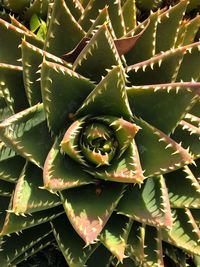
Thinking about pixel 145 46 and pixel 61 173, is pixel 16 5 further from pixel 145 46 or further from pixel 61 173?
pixel 61 173

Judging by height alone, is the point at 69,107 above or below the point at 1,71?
below

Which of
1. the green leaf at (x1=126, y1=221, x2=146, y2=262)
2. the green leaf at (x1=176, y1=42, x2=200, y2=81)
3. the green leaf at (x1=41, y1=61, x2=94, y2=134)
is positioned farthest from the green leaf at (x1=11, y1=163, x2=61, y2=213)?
the green leaf at (x1=176, y1=42, x2=200, y2=81)

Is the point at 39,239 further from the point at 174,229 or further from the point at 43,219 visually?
the point at 174,229

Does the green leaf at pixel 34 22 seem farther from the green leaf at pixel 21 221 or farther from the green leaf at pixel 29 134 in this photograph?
the green leaf at pixel 21 221

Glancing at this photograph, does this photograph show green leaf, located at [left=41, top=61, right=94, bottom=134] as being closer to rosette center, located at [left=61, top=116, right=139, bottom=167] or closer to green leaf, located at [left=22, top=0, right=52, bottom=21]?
rosette center, located at [left=61, top=116, right=139, bottom=167]

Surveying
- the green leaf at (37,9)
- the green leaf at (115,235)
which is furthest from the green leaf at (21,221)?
the green leaf at (37,9)

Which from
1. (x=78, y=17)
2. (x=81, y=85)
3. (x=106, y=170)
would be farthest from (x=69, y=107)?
(x=78, y=17)

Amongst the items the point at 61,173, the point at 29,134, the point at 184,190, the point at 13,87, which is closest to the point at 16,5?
the point at 13,87
